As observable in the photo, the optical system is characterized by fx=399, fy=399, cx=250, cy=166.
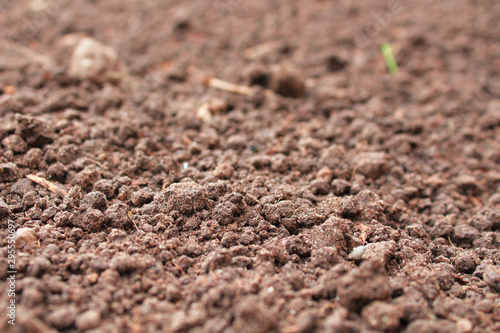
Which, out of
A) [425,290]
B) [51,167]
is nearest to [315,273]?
[425,290]

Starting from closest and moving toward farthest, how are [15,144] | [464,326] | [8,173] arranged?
[464,326] < [8,173] < [15,144]

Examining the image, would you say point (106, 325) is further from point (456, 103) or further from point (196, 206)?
point (456, 103)

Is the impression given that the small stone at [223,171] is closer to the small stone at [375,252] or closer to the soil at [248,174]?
the soil at [248,174]

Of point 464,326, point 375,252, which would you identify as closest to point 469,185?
point 375,252

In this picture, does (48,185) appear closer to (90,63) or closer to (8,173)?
(8,173)

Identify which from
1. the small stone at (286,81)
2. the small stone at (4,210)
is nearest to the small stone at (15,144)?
the small stone at (4,210)

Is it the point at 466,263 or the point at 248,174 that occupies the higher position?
the point at 248,174

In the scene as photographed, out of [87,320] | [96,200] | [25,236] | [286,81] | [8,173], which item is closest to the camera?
[87,320]
